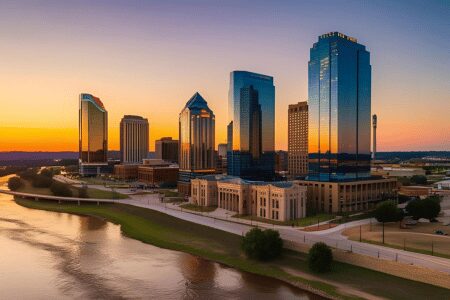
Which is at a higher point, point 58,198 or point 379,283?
point 379,283

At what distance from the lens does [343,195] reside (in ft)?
407

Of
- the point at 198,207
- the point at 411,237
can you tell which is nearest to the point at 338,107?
the point at 198,207

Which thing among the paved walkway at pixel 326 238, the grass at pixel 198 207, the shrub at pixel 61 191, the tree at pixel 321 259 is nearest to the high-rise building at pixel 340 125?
the paved walkway at pixel 326 238

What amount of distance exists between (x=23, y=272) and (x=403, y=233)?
76860mm

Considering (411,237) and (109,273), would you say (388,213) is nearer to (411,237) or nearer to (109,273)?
(411,237)

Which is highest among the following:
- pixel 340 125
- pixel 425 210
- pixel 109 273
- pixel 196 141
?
pixel 340 125

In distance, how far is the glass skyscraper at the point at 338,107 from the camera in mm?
133500

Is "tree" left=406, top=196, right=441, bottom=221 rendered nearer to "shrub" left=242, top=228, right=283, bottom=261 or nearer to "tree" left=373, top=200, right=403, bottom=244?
"tree" left=373, top=200, right=403, bottom=244

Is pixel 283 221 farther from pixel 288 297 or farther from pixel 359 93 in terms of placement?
pixel 359 93

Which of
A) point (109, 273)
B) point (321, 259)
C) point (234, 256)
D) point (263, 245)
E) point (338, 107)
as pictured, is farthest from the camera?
point (338, 107)

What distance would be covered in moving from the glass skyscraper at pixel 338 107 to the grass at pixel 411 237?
41399 millimetres

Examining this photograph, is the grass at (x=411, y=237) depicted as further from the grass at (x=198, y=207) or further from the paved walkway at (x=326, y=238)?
the grass at (x=198, y=207)

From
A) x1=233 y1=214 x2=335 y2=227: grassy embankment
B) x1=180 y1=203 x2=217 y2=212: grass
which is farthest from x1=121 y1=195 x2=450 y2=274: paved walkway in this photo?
x1=180 y1=203 x2=217 y2=212: grass

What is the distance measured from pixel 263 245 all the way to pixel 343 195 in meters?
60.2
